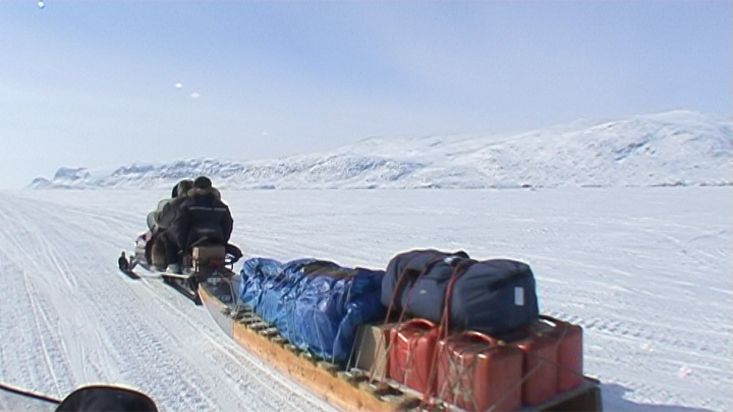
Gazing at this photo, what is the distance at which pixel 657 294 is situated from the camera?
7.35 m

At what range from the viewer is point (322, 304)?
13.5 feet

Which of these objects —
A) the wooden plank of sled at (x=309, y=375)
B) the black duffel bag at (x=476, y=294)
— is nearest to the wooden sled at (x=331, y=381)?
the wooden plank of sled at (x=309, y=375)

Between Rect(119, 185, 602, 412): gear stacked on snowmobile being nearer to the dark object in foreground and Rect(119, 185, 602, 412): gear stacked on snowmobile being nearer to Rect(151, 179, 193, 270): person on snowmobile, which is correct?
the dark object in foreground

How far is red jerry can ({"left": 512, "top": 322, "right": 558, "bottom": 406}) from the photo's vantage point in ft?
10.5

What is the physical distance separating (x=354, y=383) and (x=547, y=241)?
982cm

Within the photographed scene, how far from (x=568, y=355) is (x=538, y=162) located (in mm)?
92392

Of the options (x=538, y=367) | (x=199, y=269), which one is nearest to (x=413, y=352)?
(x=538, y=367)

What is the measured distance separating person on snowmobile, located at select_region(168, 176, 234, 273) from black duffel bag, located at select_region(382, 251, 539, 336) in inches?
182

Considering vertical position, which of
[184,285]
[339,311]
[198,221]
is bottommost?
[184,285]

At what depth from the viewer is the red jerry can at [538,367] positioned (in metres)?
3.19

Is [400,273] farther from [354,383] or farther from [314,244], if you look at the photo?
[314,244]

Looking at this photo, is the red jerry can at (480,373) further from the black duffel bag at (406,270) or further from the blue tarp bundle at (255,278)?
the blue tarp bundle at (255,278)

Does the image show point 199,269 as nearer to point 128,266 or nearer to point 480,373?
point 128,266

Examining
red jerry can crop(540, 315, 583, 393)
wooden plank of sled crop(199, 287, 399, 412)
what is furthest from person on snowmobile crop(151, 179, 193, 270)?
red jerry can crop(540, 315, 583, 393)
